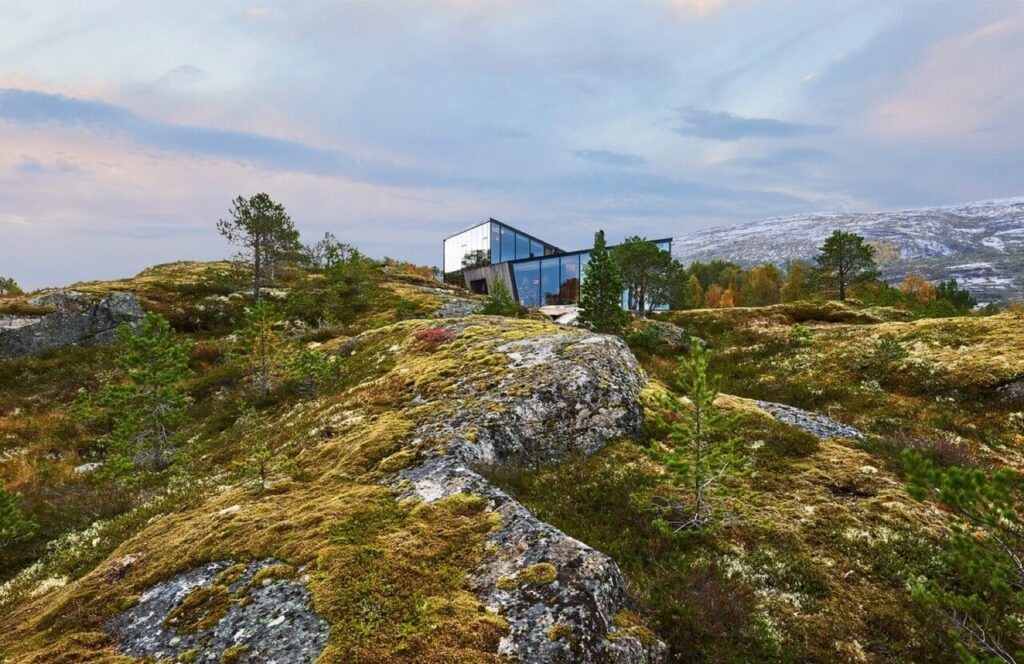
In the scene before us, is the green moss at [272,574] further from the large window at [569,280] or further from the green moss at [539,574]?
the large window at [569,280]

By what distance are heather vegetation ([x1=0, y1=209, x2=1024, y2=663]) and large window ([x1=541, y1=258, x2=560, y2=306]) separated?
41274 millimetres

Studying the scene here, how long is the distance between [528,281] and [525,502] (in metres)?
58.4

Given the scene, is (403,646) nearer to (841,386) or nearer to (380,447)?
(380,447)

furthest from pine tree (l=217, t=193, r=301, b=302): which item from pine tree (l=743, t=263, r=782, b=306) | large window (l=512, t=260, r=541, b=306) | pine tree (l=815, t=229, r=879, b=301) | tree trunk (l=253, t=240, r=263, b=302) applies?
pine tree (l=743, t=263, r=782, b=306)

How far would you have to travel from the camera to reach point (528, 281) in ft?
222

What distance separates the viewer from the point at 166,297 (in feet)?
167

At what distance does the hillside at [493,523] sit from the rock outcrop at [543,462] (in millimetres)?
43

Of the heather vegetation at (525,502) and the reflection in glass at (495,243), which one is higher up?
the reflection in glass at (495,243)

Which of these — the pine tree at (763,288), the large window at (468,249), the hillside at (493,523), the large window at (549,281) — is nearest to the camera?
the hillside at (493,523)

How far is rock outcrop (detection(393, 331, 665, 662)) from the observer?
599 cm

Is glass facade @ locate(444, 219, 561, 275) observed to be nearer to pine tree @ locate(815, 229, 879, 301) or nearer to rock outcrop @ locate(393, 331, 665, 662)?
pine tree @ locate(815, 229, 879, 301)

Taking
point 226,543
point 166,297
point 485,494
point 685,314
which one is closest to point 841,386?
point 485,494

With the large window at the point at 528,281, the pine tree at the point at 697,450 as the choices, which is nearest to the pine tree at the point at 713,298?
the large window at the point at 528,281

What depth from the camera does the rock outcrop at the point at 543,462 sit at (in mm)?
5992
